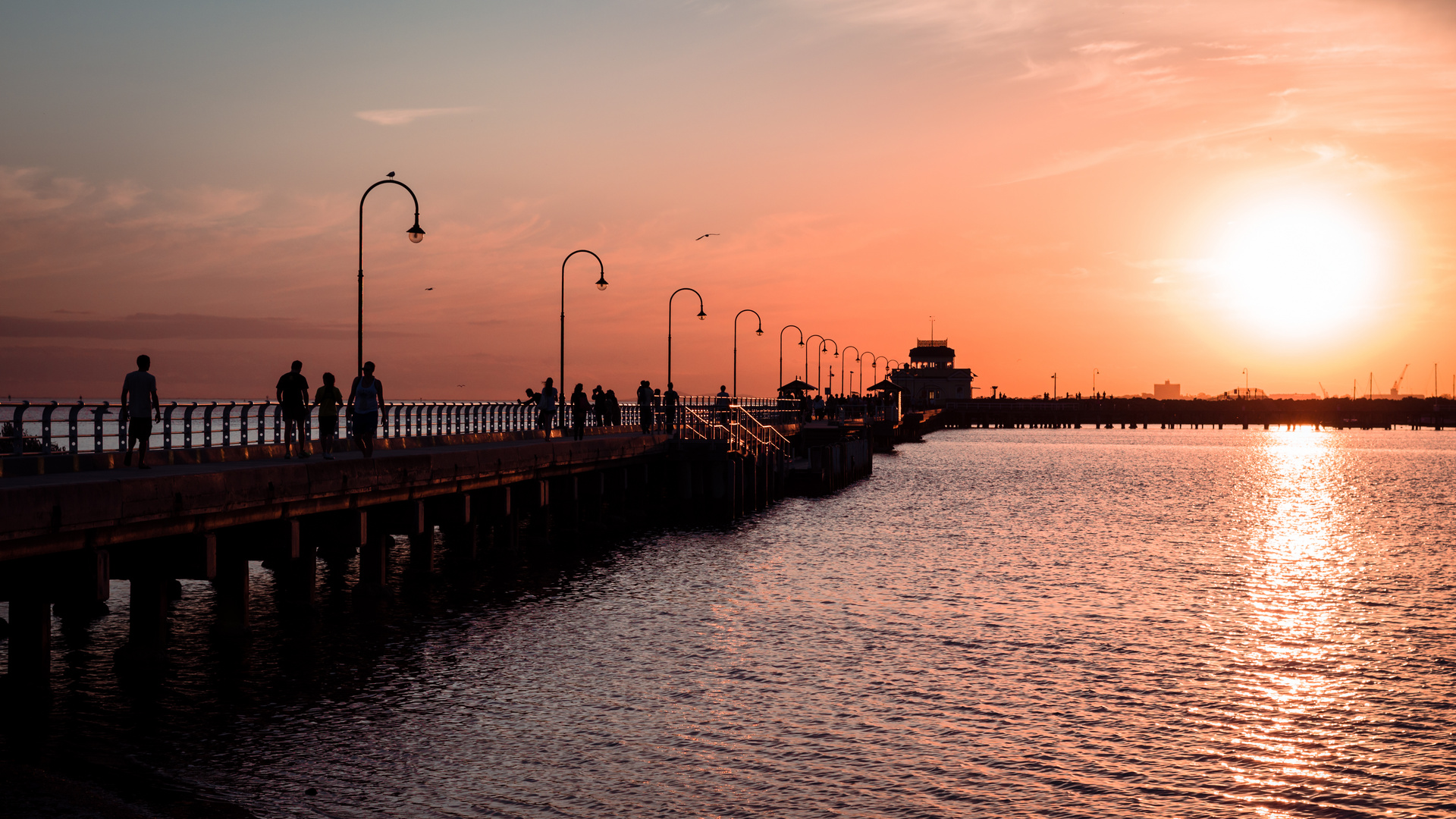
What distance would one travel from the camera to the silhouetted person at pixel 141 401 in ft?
62.6

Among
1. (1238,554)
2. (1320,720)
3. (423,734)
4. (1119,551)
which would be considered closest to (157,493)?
(423,734)

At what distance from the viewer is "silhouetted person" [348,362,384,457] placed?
2523cm

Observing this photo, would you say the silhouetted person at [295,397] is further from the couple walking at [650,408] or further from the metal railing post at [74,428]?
the couple walking at [650,408]

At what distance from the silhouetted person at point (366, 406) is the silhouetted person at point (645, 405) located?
2193 centimetres

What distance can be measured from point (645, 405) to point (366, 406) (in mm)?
23336

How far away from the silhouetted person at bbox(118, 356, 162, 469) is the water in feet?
12.1

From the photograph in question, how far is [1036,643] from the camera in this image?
22109mm

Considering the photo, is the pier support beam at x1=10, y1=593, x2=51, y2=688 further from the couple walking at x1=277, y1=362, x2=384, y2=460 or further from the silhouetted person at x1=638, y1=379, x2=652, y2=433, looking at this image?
the silhouetted person at x1=638, y1=379, x2=652, y2=433

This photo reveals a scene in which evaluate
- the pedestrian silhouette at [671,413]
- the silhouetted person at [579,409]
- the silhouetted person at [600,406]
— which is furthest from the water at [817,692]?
the silhouetted person at [600,406]

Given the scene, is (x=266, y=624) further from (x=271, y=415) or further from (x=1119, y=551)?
(x=1119, y=551)

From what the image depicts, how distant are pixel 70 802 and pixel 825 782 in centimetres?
783

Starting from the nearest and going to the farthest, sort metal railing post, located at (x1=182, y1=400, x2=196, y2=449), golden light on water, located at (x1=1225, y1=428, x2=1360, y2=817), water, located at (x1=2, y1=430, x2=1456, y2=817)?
1. water, located at (x1=2, y1=430, x2=1456, y2=817)
2. golden light on water, located at (x1=1225, y1=428, x2=1360, y2=817)
3. metal railing post, located at (x1=182, y1=400, x2=196, y2=449)

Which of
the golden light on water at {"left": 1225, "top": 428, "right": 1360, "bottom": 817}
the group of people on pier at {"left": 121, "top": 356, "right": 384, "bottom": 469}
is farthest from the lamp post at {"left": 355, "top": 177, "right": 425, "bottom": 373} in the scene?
the golden light on water at {"left": 1225, "top": 428, "right": 1360, "bottom": 817}

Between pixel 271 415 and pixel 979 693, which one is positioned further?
pixel 271 415
